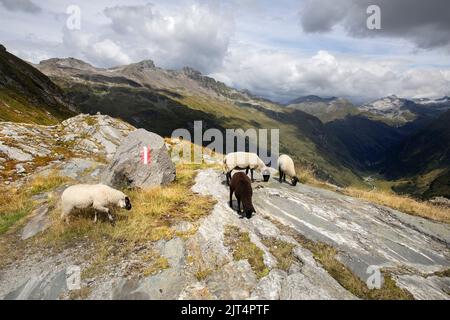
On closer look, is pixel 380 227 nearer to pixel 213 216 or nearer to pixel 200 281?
pixel 213 216

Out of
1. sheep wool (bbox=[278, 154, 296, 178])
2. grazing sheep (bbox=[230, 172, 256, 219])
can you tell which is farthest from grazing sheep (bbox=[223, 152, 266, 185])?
grazing sheep (bbox=[230, 172, 256, 219])

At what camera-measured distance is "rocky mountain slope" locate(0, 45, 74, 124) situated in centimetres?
8388

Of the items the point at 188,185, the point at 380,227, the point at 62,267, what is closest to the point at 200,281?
the point at 62,267

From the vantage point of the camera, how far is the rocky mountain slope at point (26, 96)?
3302 inches

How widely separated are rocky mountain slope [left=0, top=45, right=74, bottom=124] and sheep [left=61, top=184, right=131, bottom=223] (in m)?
68.1

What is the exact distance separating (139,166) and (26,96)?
111515mm

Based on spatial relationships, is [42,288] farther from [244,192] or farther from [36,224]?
[244,192]

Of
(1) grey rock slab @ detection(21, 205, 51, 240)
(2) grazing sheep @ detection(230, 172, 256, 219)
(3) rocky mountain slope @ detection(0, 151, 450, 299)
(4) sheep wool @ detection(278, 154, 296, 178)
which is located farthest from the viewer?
(4) sheep wool @ detection(278, 154, 296, 178)

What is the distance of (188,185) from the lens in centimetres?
2103

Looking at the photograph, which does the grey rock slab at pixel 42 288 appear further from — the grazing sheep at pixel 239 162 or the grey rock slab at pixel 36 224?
the grazing sheep at pixel 239 162

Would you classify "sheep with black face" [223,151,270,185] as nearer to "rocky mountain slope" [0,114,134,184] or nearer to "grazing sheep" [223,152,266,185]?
"grazing sheep" [223,152,266,185]

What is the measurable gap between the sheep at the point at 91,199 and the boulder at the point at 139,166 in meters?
3.98

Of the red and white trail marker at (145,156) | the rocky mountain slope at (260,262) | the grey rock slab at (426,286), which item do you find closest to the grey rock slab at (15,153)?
the red and white trail marker at (145,156)

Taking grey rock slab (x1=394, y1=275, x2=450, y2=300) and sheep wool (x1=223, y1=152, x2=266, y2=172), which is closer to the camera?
grey rock slab (x1=394, y1=275, x2=450, y2=300)
